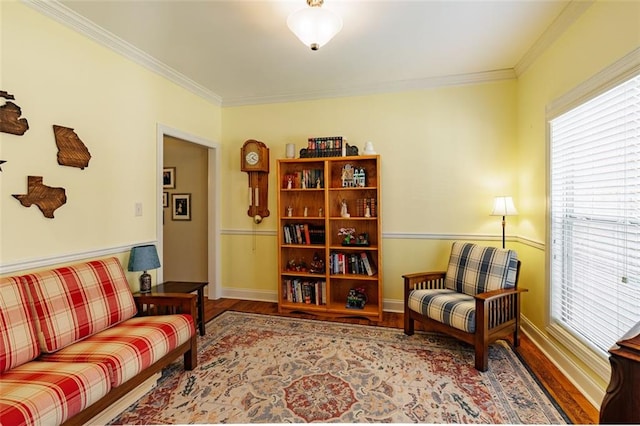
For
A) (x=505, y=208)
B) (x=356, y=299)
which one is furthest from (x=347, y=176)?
(x=505, y=208)

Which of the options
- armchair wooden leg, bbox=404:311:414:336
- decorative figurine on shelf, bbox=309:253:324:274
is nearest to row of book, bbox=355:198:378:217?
decorative figurine on shelf, bbox=309:253:324:274

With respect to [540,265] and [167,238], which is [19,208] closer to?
[167,238]

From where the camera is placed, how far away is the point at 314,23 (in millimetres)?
1896

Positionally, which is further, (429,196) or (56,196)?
(429,196)

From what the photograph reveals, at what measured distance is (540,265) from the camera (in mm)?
2734

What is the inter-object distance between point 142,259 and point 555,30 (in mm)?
3844

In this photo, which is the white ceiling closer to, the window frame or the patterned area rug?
the window frame

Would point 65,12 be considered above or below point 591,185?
above

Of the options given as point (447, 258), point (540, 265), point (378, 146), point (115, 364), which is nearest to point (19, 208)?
point (115, 364)

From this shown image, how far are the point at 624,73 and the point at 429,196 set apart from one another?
1972 mm

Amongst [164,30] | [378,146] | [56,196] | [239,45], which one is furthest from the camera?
[378,146]

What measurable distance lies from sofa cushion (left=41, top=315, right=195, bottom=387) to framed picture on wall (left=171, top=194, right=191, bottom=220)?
7.76ft

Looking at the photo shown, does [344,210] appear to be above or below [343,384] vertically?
above

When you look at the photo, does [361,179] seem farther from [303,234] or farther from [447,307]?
[447,307]
